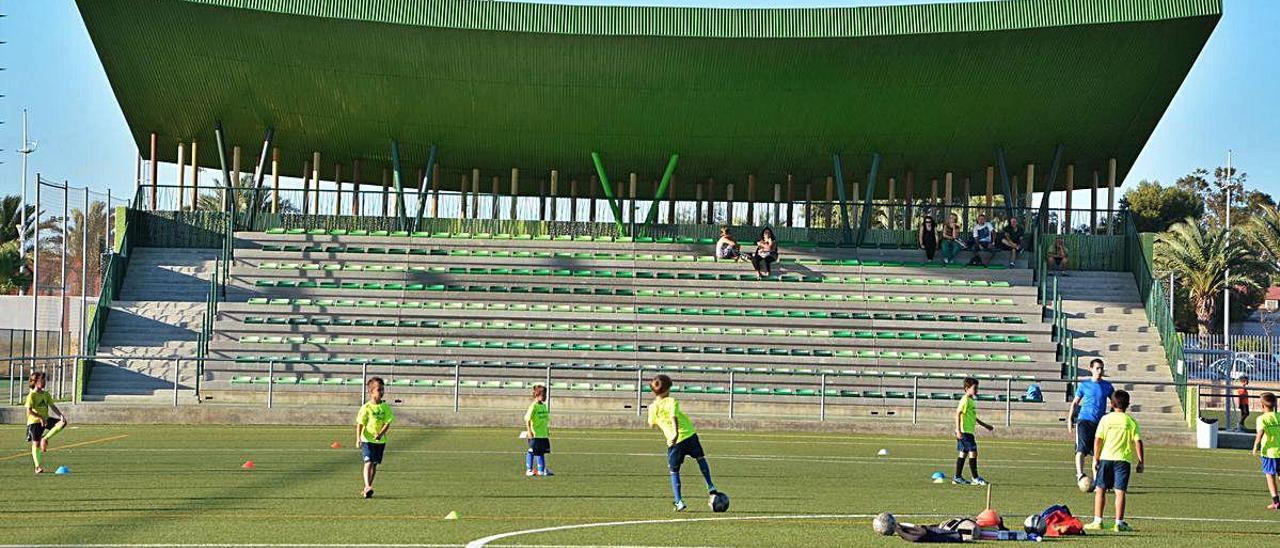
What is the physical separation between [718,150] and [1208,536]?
100 ft

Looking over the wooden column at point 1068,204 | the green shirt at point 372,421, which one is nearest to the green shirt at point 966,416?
the green shirt at point 372,421

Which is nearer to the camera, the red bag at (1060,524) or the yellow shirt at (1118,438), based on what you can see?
the red bag at (1060,524)

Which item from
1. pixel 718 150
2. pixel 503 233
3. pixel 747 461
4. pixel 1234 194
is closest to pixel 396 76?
pixel 503 233

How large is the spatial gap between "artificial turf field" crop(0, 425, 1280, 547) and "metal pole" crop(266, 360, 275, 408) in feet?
7.99

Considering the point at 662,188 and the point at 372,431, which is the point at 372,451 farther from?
the point at 662,188

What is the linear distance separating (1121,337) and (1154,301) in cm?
154

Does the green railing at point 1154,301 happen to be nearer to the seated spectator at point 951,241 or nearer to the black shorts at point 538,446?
the seated spectator at point 951,241

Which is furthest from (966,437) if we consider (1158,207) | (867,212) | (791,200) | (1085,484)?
(1158,207)

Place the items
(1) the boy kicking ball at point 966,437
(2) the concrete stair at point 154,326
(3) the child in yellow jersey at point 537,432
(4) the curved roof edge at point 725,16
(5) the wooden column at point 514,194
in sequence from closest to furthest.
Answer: (3) the child in yellow jersey at point 537,432
(1) the boy kicking ball at point 966,437
(2) the concrete stair at point 154,326
(4) the curved roof edge at point 725,16
(5) the wooden column at point 514,194

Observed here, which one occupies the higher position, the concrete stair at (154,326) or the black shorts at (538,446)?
the concrete stair at (154,326)

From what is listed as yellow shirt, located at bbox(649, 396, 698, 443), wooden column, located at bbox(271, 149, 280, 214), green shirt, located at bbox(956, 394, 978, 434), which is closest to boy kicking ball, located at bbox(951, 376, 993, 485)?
green shirt, located at bbox(956, 394, 978, 434)

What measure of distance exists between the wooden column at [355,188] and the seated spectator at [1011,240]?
1812cm

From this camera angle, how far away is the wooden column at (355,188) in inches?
1795

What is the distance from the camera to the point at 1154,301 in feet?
123
